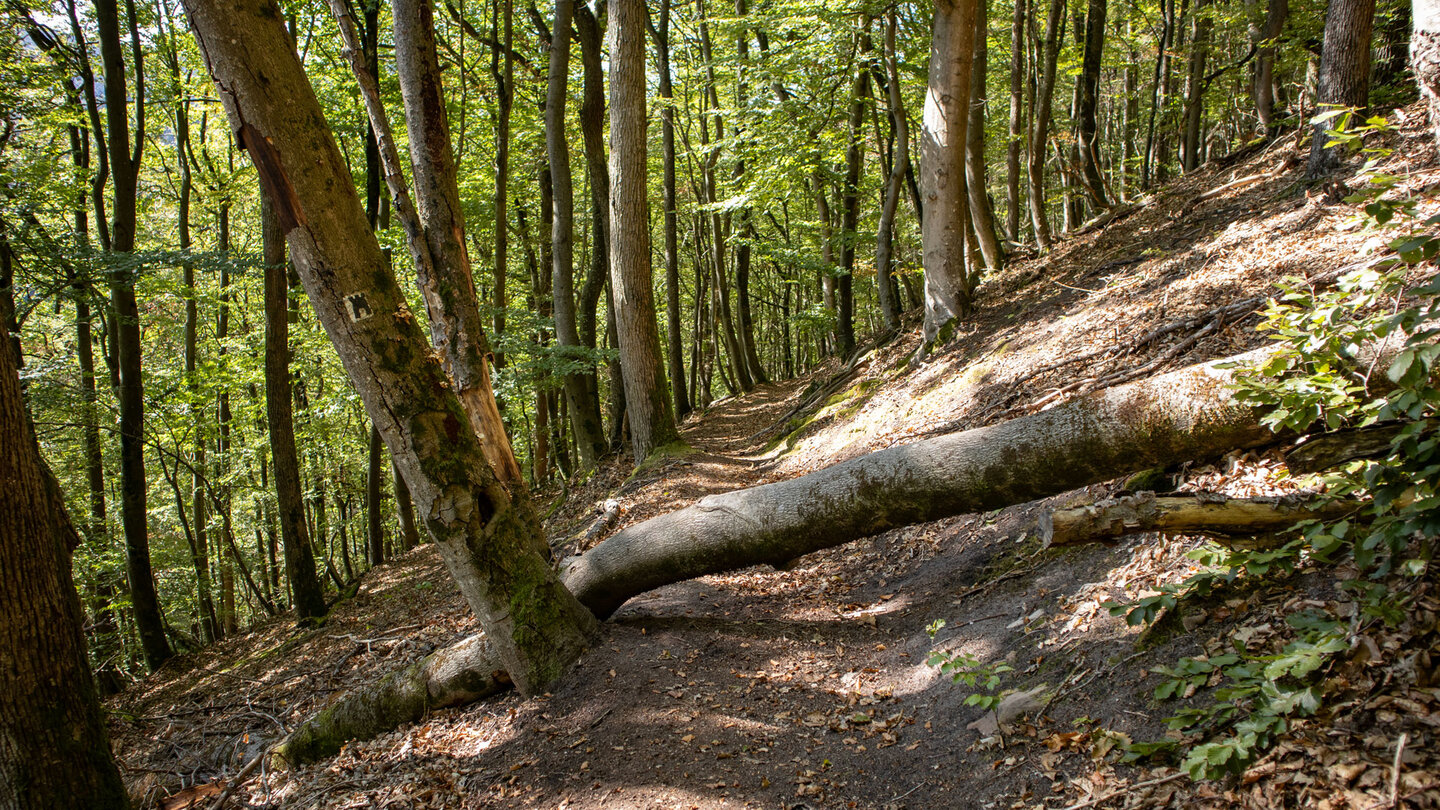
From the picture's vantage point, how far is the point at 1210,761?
208cm

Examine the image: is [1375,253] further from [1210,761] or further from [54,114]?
[54,114]

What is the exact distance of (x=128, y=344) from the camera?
30.7 feet

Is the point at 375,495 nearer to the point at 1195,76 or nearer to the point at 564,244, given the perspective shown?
the point at 564,244

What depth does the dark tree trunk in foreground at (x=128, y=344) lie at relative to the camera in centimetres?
883

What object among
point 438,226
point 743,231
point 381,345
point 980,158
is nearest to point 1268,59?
point 980,158

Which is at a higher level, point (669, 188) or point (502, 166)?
point (669, 188)

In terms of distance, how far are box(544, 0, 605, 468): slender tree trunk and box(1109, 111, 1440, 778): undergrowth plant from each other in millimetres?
8472

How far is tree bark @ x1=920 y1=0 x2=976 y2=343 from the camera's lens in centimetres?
856

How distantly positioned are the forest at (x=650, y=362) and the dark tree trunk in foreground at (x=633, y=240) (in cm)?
5

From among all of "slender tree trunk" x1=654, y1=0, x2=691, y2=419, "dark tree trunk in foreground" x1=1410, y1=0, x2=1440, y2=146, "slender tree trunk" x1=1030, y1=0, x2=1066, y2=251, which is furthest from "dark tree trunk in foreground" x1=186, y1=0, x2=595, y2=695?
"slender tree trunk" x1=1030, y1=0, x2=1066, y2=251

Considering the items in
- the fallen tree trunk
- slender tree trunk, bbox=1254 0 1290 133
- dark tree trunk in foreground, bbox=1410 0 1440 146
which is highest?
slender tree trunk, bbox=1254 0 1290 133

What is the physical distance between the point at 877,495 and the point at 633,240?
592 cm

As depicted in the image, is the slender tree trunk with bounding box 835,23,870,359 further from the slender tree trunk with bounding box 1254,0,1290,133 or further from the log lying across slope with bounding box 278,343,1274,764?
the log lying across slope with bounding box 278,343,1274,764

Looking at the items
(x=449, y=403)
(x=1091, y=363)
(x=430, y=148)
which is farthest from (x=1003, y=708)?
(x=430, y=148)
